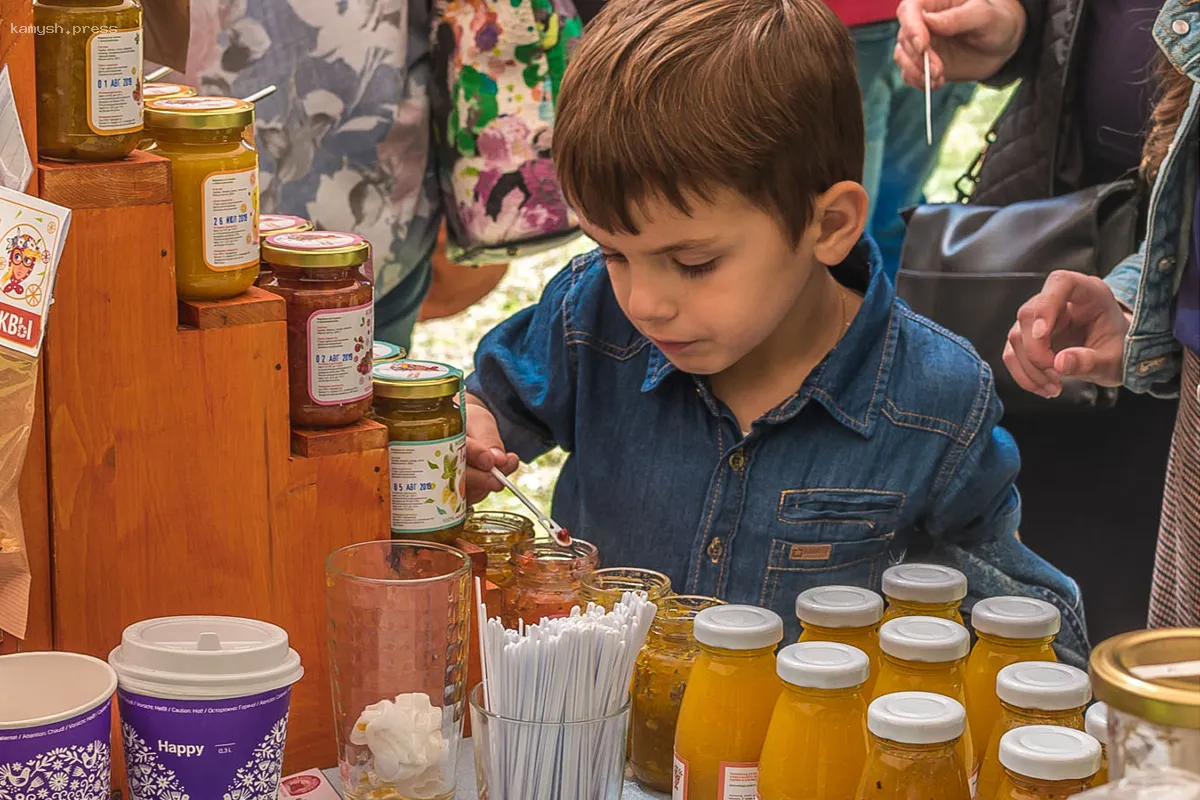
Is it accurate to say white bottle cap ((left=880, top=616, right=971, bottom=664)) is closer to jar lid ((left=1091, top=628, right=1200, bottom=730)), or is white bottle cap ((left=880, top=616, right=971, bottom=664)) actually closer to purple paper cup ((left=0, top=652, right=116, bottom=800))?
jar lid ((left=1091, top=628, right=1200, bottom=730))

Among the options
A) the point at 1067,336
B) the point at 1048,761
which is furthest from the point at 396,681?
A: the point at 1067,336

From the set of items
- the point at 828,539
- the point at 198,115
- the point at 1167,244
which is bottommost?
the point at 828,539

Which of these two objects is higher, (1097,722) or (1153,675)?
(1153,675)

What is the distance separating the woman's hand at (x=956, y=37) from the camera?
2.10 m

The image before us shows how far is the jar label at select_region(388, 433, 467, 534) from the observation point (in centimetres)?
142

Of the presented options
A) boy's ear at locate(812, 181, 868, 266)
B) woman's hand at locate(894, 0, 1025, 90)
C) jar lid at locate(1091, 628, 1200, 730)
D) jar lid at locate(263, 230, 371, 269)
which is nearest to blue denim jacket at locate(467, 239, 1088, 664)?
boy's ear at locate(812, 181, 868, 266)

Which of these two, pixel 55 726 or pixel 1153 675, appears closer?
pixel 1153 675

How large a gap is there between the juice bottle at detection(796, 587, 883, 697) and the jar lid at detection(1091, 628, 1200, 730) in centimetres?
40

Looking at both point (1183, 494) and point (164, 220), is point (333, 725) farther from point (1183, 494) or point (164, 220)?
point (1183, 494)

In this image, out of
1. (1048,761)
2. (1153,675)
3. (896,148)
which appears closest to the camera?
(1153,675)

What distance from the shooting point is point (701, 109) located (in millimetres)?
1562

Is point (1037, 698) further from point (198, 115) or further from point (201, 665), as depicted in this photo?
point (198, 115)

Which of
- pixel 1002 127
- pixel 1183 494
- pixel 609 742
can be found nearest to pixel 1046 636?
pixel 609 742

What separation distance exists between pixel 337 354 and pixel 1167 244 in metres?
1.01
